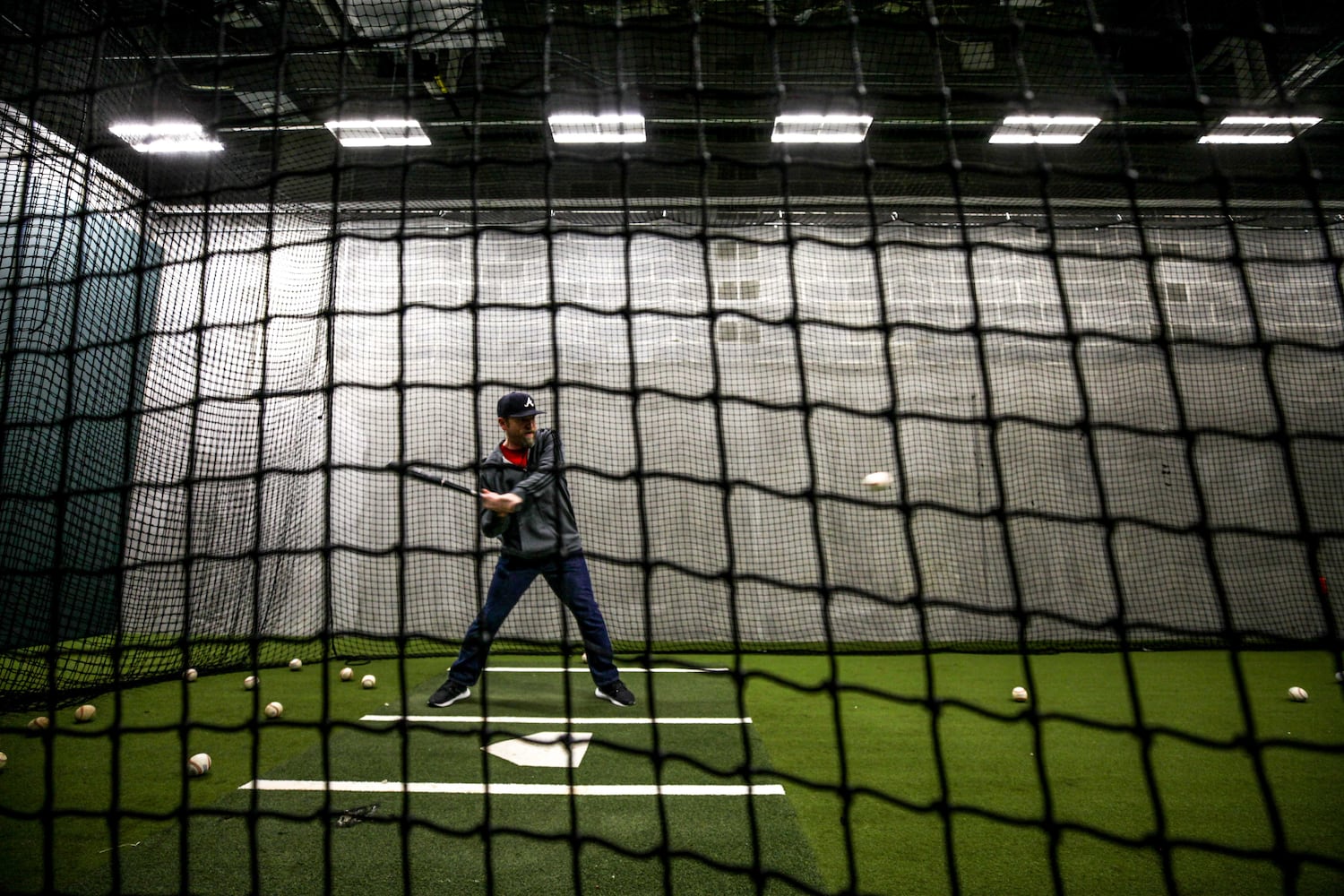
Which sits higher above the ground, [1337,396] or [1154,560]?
[1337,396]

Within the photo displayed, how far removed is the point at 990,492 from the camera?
5.89 m

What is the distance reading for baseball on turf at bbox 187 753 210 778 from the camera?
2.41 meters

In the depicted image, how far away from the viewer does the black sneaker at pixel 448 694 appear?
3246mm

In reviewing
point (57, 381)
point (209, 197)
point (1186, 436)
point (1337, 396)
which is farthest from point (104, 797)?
point (1337, 396)

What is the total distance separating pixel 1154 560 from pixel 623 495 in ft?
14.5

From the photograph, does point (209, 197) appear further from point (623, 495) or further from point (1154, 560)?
point (1154, 560)

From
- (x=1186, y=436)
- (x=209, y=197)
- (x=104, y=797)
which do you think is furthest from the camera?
(x=104, y=797)

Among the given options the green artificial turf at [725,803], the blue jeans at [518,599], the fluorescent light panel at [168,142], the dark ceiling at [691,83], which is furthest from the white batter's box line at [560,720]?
the fluorescent light panel at [168,142]

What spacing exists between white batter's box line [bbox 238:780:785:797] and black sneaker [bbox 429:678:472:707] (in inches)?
35.3

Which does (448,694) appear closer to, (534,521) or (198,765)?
(534,521)

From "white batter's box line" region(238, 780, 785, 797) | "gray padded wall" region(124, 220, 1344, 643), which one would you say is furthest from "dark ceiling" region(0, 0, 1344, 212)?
"white batter's box line" region(238, 780, 785, 797)

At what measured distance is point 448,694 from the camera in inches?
128

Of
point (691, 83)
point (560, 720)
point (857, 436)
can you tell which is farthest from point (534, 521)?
point (857, 436)

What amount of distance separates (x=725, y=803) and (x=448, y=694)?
1635mm
